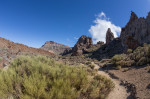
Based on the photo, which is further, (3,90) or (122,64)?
(122,64)

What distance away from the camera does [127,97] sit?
4090 millimetres

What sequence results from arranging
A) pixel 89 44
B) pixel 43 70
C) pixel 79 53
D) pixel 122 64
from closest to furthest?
pixel 43 70 < pixel 122 64 < pixel 79 53 < pixel 89 44

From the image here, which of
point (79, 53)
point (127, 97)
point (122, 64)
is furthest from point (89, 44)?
point (127, 97)

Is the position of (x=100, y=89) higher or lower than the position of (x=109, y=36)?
lower

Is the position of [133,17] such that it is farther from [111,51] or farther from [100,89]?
[100,89]

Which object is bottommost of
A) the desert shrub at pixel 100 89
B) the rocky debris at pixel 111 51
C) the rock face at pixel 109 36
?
the desert shrub at pixel 100 89

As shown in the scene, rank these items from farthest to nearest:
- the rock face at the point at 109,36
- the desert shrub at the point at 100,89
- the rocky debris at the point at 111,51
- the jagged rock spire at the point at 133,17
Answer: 1. the rock face at the point at 109,36
2. the jagged rock spire at the point at 133,17
3. the rocky debris at the point at 111,51
4. the desert shrub at the point at 100,89

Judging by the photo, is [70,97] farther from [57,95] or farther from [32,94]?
[32,94]

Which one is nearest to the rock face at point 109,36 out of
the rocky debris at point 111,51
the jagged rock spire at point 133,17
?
the rocky debris at point 111,51

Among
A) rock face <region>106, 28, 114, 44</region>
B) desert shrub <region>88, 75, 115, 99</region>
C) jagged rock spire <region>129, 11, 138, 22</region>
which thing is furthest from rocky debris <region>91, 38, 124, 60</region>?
desert shrub <region>88, 75, 115, 99</region>

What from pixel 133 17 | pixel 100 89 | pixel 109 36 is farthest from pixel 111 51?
pixel 100 89

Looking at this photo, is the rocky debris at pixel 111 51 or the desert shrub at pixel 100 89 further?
the rocky debris at pixel 111 51

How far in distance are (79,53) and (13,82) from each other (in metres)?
42.0

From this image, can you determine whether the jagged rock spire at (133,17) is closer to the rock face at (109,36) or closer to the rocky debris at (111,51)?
the rocky debris at (111,51)
